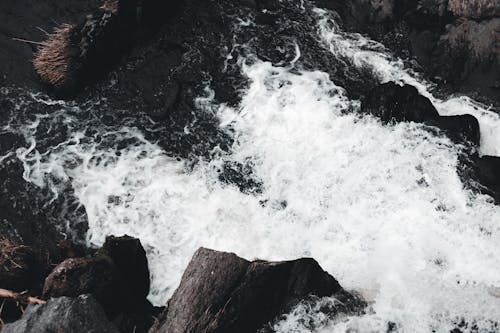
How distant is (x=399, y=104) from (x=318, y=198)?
2.47 metres

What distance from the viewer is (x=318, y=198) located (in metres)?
9.68

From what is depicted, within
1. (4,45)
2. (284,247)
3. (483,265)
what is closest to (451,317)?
(483,265)

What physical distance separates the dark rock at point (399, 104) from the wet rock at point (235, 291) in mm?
3704

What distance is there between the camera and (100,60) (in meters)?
11.7

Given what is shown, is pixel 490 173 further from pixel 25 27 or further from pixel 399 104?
pixel 25 27

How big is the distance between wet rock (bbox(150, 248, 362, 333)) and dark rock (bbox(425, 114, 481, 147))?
12.4ft

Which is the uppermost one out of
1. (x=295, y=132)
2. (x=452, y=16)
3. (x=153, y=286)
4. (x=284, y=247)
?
(x=452, y=16)

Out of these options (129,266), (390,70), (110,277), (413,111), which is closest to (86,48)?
(129,266)

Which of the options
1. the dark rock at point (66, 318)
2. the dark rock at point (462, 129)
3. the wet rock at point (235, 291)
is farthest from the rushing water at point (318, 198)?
the dark rock at point (66, 318)

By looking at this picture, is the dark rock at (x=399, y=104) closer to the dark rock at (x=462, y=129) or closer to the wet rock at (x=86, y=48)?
the dark rock at (x=462, y=129)

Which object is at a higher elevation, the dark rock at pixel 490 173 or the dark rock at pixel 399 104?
the dark rock at pixel 399 104

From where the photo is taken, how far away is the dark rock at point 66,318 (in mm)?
7125

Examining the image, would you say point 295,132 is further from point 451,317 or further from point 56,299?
point 56,299

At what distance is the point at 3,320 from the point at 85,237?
1.98 m
